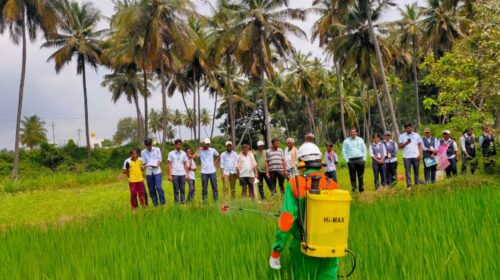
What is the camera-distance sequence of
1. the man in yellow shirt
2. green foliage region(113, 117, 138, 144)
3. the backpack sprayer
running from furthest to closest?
1. green foliage region(113, 117, 138, 144)
2. the man in yellow shirt
3. the backpack sprayer

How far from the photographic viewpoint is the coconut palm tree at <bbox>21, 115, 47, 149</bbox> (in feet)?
174

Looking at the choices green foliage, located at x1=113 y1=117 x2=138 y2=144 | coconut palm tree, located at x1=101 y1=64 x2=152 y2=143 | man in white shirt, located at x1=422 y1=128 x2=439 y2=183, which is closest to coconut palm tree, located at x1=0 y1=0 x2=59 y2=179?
coconut palm tree, located at x1=101 y1=64 x2=152 y2=143

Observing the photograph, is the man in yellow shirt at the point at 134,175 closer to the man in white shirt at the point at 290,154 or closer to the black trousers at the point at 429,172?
the man in white shirt at the point at 290,154

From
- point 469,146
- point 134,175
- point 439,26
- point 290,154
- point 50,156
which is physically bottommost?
point 134,175

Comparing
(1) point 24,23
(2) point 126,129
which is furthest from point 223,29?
(2) point 126,129

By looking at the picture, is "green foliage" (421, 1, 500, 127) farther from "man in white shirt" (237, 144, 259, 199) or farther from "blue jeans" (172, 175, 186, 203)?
"blue jeans" (172, 175, 186, 203)

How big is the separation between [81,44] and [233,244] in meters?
28.9

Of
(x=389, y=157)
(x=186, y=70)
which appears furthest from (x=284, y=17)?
(x=389, y=157)

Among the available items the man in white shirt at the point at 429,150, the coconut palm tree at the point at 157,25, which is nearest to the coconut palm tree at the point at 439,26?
the coconut palm tree at the point at 157,25

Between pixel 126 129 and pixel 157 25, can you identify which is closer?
pixel 157 25

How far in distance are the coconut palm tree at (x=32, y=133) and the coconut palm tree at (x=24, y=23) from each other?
32.9 meters

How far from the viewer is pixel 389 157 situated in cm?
1031

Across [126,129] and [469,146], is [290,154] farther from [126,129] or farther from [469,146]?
[126,129]

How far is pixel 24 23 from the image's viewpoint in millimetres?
21828
